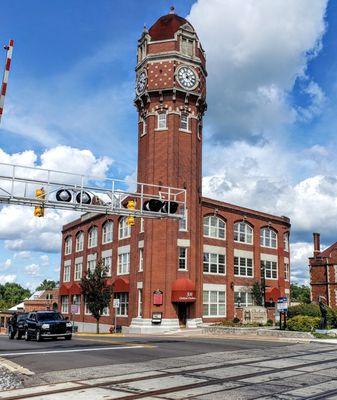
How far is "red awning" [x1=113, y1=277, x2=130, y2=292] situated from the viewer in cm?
4197

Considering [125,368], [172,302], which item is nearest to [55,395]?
[125,368]

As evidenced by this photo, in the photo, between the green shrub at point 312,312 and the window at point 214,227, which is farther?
the window at point 214,227

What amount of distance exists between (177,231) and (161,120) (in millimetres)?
9908

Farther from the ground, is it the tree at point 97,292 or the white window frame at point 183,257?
the white window frame at point 183,257

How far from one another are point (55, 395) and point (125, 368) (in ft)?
14.3

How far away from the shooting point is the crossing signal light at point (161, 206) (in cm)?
2536

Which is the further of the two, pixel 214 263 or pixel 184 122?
pixel 214 263

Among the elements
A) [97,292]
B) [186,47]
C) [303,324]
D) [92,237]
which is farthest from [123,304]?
[186,47]

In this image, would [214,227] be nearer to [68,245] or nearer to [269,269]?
[269,269]

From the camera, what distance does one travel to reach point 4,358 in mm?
17125

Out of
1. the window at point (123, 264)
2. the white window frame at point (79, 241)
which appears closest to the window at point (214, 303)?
the window at point (123, 264)

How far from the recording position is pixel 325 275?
53844 mm

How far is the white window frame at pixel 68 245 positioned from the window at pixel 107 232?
439 inches

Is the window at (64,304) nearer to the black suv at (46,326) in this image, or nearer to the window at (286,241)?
the window at (286,241)
